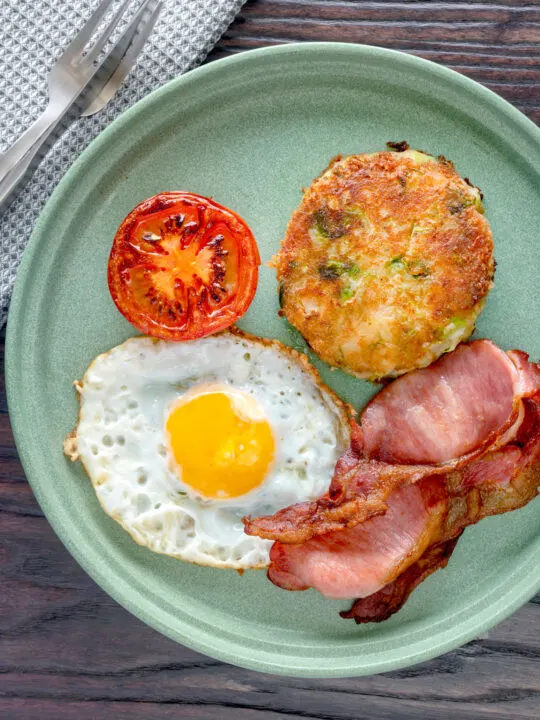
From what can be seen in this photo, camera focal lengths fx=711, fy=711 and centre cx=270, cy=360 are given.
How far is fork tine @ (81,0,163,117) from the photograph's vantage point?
7.47ft

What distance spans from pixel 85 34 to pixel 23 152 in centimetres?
43

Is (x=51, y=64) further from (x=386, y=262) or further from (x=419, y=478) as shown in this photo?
(x=419, y=478)

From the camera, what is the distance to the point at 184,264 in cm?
A: 223

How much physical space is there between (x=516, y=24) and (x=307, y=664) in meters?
2.29

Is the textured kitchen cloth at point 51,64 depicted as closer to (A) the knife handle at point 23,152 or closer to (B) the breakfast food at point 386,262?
(A) the knife handle at point 23,152

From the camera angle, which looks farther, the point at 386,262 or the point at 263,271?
the point at 263,271

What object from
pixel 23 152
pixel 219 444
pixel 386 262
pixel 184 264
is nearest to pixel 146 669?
pixel 219 444

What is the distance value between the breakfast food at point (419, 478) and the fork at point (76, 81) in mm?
1362

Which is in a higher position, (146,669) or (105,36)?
(105,36)

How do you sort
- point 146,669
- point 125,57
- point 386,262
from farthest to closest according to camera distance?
point 146,669 < point 125,57 < point 386,262

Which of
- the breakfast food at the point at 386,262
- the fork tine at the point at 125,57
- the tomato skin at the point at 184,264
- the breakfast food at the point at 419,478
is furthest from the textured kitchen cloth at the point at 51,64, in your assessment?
the breakfast food at the point at 419,478

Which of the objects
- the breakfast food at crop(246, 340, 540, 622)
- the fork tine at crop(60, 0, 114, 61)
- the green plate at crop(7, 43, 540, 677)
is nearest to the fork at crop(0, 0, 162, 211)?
the fork tine at crop(60, 0, 114, 61)

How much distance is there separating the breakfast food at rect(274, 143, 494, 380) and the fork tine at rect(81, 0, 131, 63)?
81cm

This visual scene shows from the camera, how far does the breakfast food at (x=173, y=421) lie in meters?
2.37
